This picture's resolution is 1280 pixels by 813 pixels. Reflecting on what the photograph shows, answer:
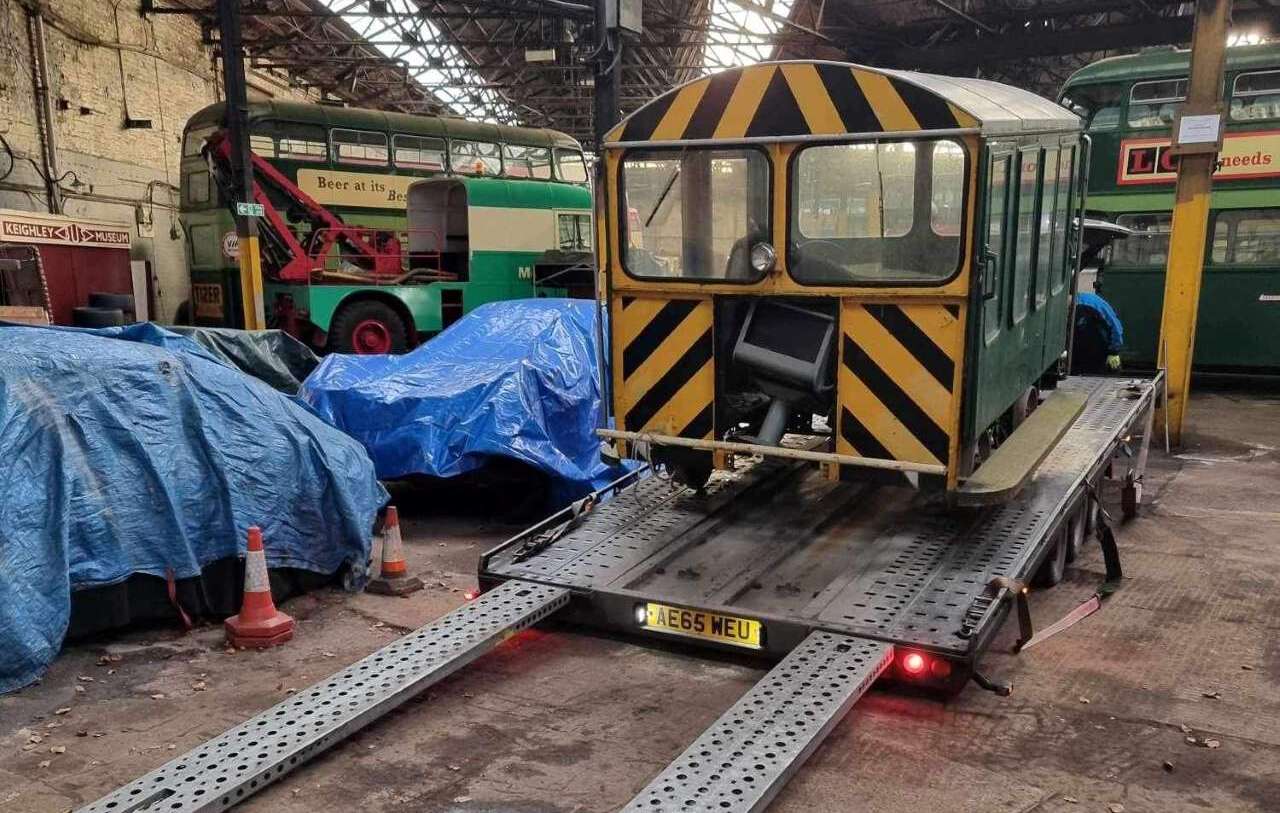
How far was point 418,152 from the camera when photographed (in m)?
17.0

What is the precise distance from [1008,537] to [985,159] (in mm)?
1882

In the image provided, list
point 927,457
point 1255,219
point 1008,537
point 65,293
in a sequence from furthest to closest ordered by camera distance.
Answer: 1. point 65,293
2. point 1255,219
3. point 1008,537
4. point 927,457

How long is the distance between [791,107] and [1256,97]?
414 inches

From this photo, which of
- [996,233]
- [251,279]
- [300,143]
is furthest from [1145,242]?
[300,143]

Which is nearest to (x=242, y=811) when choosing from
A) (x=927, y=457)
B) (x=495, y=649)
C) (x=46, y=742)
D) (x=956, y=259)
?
(x=46, y=742)

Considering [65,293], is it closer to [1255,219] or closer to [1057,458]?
[1057,458]

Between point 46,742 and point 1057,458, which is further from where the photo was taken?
point 1057,458

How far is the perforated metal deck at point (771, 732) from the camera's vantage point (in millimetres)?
2910

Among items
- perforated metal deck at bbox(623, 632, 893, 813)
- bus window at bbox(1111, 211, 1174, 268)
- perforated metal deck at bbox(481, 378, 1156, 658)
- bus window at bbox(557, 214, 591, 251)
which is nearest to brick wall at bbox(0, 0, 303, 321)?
bus window at bbox(557, 214, 591, 251)

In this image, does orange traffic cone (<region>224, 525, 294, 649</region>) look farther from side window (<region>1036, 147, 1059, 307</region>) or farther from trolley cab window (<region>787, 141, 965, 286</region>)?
side window (<region>1036, 147, 1059, 307</region>)

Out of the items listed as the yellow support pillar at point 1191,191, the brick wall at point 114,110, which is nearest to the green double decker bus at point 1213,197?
the yellow support pillar at point 1191,191

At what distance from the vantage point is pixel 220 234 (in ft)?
49.2

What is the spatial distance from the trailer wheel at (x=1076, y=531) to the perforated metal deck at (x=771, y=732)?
241 centimetres

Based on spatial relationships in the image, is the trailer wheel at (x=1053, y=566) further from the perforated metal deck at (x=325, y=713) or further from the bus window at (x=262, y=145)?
the bus window at (x=262, y=145)
